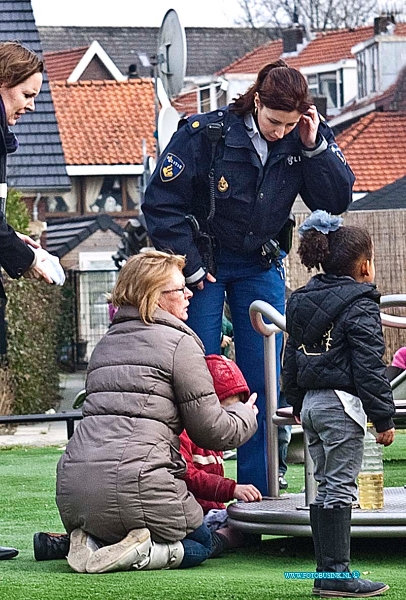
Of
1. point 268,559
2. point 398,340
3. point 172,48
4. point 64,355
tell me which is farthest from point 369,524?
point 64,355

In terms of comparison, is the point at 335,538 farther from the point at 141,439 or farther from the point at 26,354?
the point at 26,354

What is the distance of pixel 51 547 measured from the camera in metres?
5.20

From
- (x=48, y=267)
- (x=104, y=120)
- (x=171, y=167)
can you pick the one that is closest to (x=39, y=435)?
(x=171, y=167)

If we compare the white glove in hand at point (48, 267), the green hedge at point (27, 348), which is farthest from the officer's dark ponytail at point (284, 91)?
the green hedge at point (27, 348)

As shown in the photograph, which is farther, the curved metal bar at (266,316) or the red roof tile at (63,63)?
the red roof tile at (63,63)

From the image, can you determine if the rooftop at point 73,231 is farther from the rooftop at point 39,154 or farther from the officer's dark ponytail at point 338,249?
the officer's dark ponytail at point 338,249

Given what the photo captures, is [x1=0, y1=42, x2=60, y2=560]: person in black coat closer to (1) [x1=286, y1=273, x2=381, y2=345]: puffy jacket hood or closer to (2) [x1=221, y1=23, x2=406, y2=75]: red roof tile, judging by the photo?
(1) [x1=286, y1=273, x2=381, y2=345]: puffy jacket hood

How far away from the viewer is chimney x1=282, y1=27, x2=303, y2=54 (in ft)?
164

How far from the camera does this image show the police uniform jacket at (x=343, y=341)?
14.8 feet

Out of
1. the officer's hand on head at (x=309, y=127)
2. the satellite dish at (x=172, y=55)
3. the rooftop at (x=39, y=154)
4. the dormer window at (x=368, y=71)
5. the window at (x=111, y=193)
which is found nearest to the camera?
the officer's hand on head at (x=309, y=127)

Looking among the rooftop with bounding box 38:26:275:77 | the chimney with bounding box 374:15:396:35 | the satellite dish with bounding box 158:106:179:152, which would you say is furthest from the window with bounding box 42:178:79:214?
the satellite dish with bounding box 158:106:179:152

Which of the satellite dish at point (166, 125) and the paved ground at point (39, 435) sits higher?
the satellite dish at point (166, 125)

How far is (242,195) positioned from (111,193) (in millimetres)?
37160

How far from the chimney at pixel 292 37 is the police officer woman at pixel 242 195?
44940mm
